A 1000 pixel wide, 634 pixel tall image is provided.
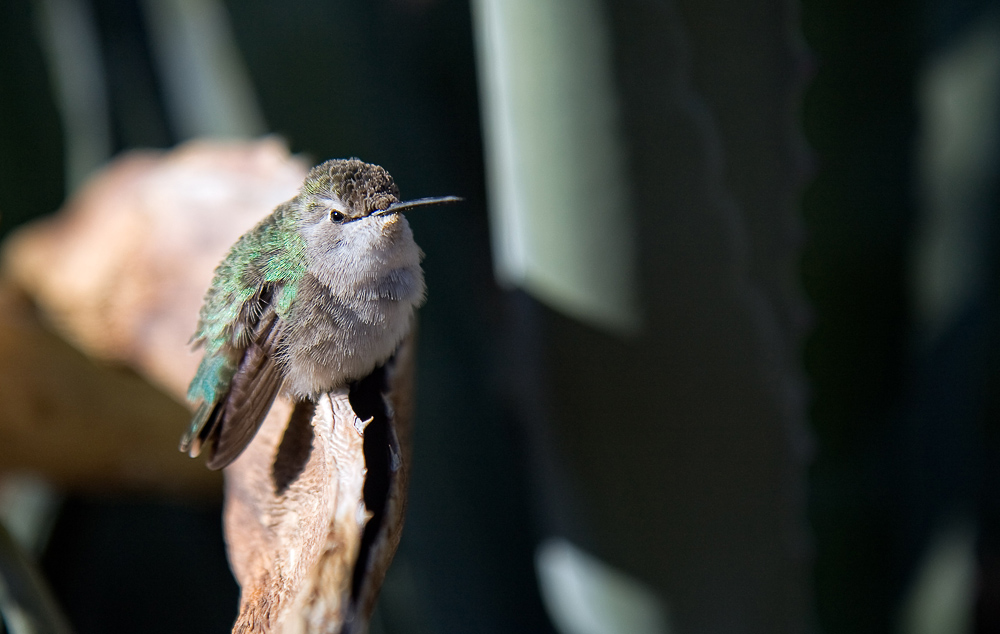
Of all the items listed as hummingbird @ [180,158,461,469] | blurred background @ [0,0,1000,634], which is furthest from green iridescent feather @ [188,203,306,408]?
blurred background @ [0,0,1000,634]

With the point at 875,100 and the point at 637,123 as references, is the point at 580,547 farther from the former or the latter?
the point at 875,100

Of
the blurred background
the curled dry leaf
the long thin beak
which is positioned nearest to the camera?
the curled dry leaf

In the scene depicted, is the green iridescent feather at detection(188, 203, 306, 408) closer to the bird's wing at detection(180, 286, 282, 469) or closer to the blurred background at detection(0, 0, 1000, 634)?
the bird's wing at detection(180, 286, 282, 469)

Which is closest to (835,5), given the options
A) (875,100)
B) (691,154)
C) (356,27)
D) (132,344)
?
(875,100)

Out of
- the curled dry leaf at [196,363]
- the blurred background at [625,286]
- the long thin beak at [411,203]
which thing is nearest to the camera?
the curled dry leaf at [196,363]

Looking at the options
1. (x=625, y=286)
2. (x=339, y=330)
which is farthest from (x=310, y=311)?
(x=625, y=286)

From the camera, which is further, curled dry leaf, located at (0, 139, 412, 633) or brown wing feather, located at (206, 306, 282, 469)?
brown wing feather, located at (206, 306, 282, 469)

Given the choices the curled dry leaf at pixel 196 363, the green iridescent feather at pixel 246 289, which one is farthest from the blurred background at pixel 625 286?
the green iridescent feather at pixel 246 289

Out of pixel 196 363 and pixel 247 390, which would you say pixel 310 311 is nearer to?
pixel 247 390

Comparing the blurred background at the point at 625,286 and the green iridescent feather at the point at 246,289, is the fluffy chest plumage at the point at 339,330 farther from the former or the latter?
the blurred background at the point at 625,286
